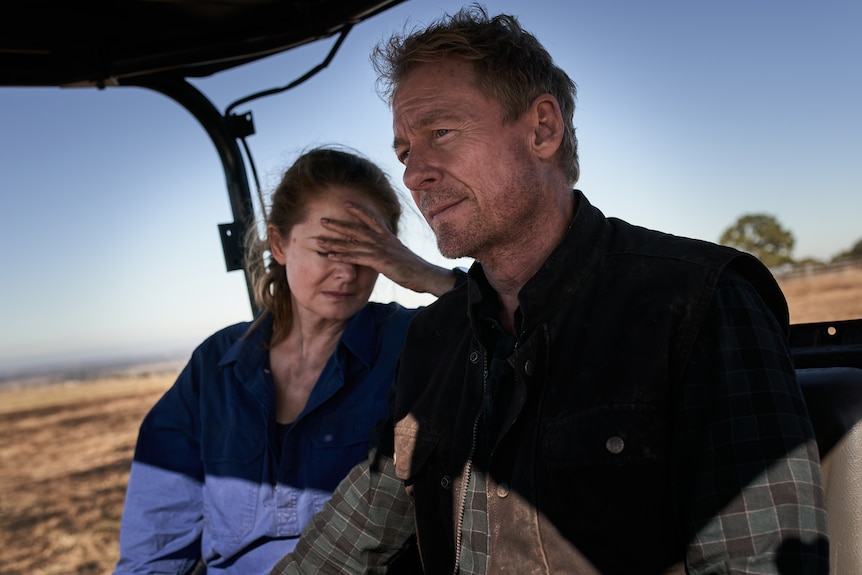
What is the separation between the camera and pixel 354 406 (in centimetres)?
237

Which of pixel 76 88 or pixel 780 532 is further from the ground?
pixel 76 88

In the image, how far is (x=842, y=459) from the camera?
136 centimetres

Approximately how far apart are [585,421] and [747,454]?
287mm

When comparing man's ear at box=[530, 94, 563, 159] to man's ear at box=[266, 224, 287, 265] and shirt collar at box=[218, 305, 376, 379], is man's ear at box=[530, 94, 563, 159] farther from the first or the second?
man's ear at box=[266, 224, 287, 265]

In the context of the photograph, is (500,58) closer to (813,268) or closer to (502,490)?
(502,490)

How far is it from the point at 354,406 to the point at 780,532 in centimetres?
137

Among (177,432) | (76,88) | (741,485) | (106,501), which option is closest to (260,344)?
(177,432)

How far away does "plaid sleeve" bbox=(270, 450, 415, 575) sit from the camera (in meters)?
1.89

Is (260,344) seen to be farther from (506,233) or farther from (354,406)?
(506,233)

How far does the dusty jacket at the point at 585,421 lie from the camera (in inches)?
54.7

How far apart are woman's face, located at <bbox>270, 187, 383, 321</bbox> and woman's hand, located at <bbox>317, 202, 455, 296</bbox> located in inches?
0.9

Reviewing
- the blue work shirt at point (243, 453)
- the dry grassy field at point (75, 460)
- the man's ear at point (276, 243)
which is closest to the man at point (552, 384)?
the blue work shirt at point (243, 453)

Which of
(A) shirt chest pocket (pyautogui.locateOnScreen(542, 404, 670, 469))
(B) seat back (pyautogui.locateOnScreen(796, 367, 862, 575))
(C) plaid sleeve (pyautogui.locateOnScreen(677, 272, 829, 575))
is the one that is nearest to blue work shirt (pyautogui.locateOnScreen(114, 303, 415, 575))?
(A) shirt chest pocket (pyautogui.locateOnScreen(542, 404, 670, 469))

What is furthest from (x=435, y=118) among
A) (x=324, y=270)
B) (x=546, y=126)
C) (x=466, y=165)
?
(x=324, y=270)
